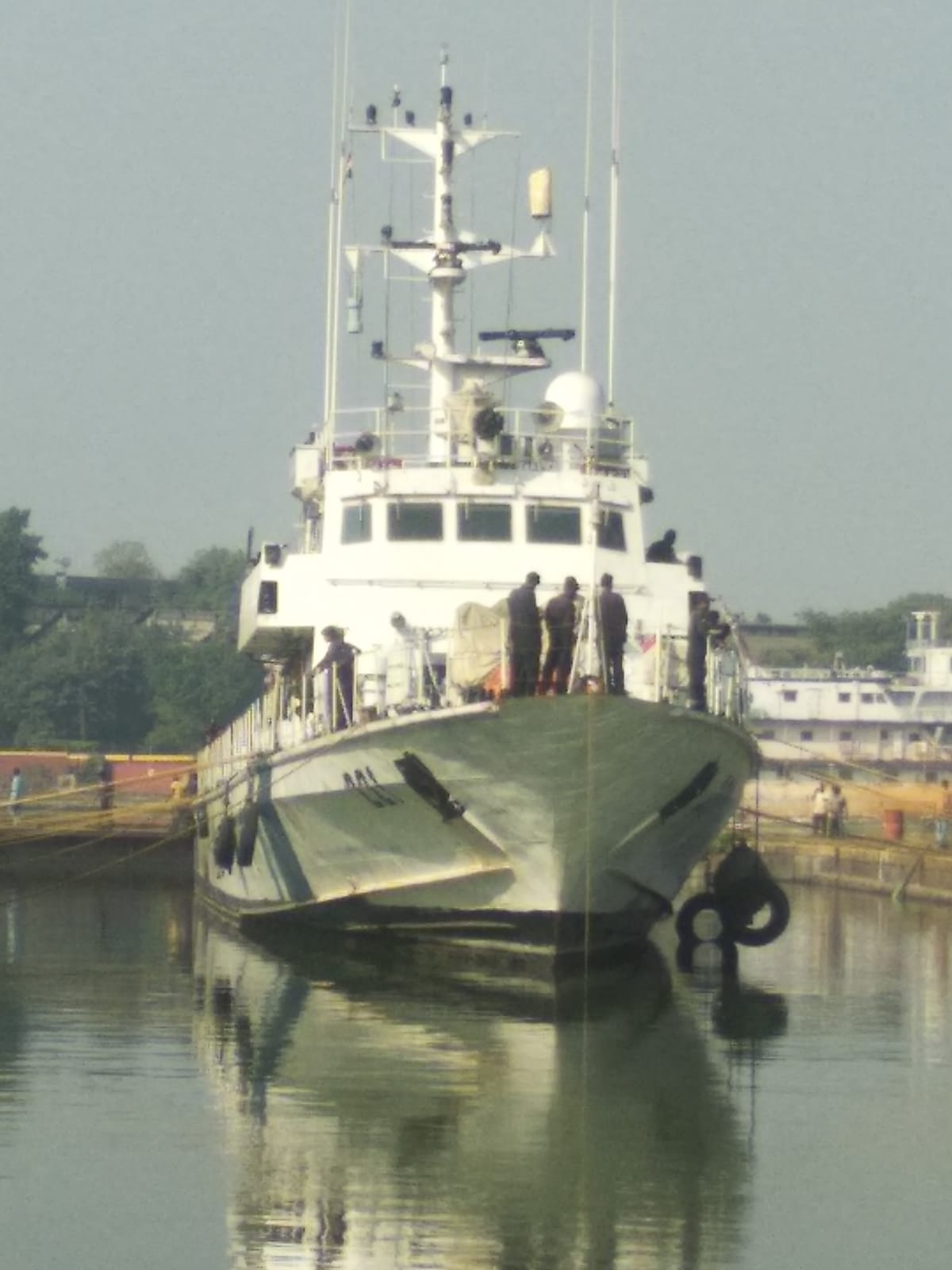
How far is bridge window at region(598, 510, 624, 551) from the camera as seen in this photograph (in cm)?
2694

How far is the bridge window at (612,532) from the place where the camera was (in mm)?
26938

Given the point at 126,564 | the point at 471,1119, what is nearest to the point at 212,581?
the point at 126,564

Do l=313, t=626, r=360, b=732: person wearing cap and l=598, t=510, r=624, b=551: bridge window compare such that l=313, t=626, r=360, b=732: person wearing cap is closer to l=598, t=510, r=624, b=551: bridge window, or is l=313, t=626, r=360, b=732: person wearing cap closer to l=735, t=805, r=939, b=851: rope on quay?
l=598, t=510, r=624, b=551: bridge window

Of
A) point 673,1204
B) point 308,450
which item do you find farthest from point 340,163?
point 673,1204

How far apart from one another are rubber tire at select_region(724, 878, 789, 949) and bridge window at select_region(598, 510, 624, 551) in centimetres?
406

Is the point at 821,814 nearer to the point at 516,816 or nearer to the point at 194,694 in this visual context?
the point at 516,816

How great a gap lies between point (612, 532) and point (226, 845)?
5857 mm

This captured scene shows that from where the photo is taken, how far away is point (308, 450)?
101 ft

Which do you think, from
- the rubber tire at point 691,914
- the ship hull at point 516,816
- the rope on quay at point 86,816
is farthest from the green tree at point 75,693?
the ship hull at point 516,816

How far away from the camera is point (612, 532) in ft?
89.2

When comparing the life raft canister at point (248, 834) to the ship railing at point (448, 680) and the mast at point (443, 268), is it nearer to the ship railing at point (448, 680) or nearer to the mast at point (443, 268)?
the ship railing at point (448, 680)

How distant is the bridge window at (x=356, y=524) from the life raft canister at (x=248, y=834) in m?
3.25

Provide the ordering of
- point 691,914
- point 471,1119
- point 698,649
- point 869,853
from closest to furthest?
point 471,1119
point 698,649
point 691,914
point 869,853

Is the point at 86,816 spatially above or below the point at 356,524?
below
